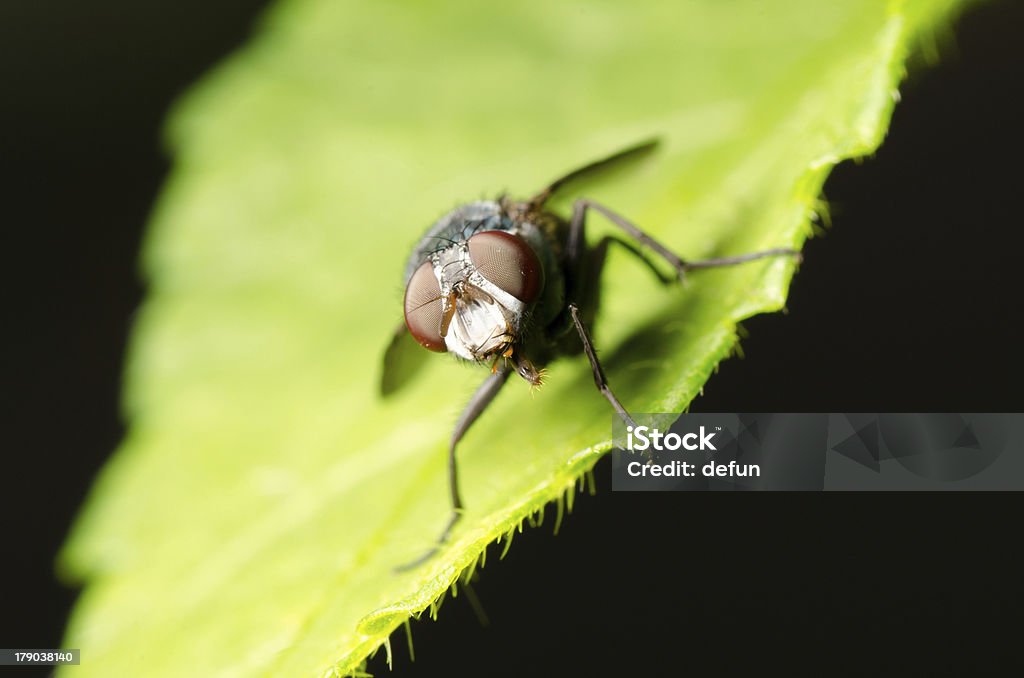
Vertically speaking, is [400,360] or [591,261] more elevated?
[591,261]

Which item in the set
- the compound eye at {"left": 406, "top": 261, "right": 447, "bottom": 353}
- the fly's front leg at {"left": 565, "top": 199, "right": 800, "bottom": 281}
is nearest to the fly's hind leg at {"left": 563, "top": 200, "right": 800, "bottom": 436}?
the fly's front leg at {"left": 565, "top": 199, "right": 800, "bottom": 281}

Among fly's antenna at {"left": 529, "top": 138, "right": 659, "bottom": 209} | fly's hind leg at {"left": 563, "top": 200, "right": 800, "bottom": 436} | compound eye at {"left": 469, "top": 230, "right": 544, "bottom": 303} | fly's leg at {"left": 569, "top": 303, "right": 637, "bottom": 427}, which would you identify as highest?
fly's antenna at {"left": 529, "top": 138, "right": 659, "bottom": 209}

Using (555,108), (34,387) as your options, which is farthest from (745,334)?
(34,387)

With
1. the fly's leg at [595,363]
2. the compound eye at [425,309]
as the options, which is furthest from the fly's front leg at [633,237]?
the compound eye at [425,309]

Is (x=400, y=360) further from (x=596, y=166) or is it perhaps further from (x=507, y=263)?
(x=596, y=166)

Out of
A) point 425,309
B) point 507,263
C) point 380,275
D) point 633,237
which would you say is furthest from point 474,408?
point 380,275

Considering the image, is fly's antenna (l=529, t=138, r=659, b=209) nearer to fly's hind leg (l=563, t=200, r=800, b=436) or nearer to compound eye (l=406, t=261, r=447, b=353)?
fly's hind leg (l=563, t=200, r=800, b=436)
